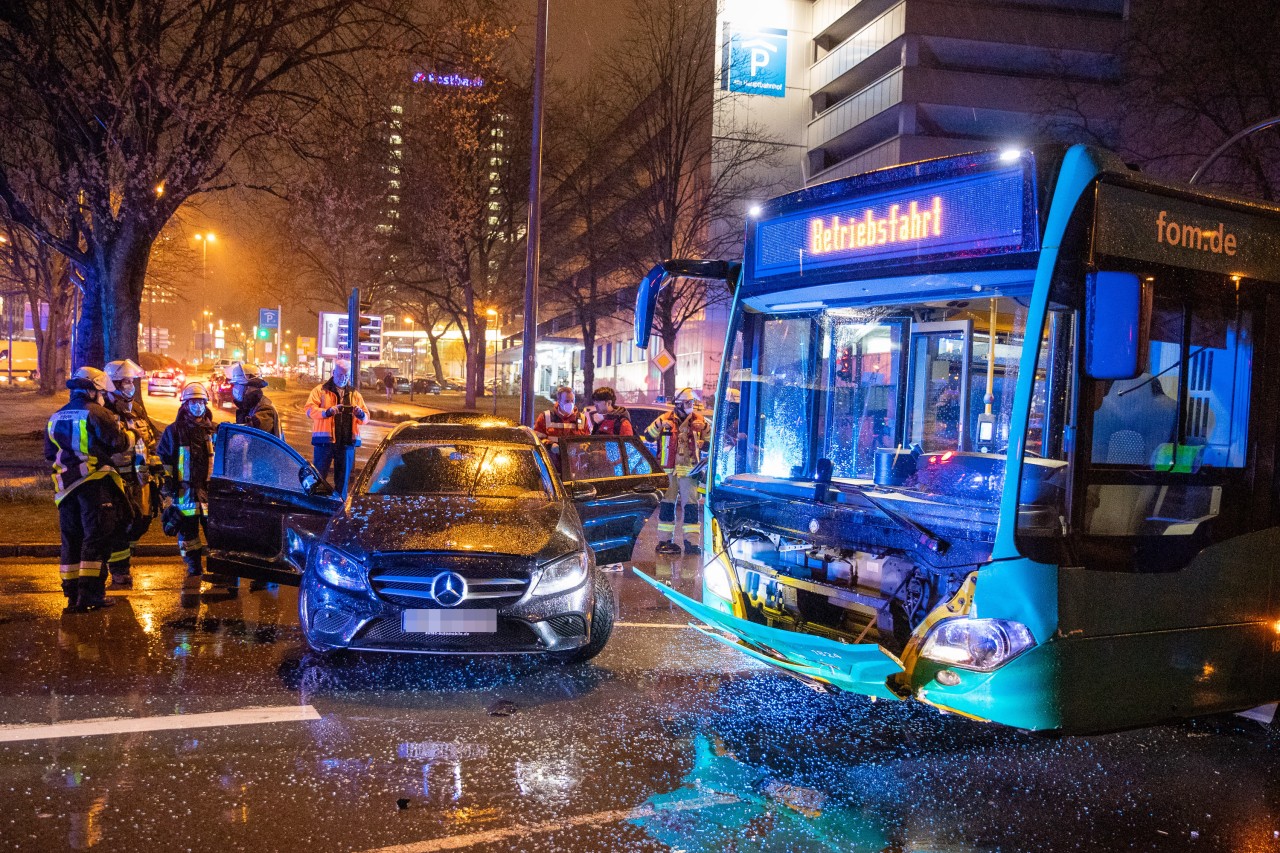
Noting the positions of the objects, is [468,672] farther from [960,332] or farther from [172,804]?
[960,332]

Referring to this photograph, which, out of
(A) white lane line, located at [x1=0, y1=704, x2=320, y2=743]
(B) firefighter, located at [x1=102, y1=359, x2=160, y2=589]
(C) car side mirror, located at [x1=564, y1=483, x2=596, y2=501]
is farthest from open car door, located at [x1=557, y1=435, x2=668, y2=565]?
(B) firefighter, located at [x1=102, y1=359, x2=160, y2=589]

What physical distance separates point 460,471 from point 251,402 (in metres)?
3.99

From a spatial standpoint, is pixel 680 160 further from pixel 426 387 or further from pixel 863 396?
pixel 426 387

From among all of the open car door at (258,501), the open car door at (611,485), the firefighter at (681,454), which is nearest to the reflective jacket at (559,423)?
the firefighter at (681,454)

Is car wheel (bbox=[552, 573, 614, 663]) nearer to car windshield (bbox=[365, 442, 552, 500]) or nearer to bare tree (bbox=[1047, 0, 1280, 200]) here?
car windshield (bbox=[365, 442, 552, 500])

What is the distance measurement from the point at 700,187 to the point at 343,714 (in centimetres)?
2567

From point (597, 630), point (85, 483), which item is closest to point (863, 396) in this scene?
point (597, 630)

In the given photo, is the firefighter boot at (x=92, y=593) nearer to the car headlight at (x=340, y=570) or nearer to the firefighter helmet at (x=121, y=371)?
the firefighter helmet at (x=121, y=371)

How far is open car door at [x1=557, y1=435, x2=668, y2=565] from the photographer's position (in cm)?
756

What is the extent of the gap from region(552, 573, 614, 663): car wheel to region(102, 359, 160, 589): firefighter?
3.98m

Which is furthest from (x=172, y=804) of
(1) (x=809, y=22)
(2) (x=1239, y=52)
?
(1) (x=809, y=22)

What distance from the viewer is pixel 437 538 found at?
18.8 feet

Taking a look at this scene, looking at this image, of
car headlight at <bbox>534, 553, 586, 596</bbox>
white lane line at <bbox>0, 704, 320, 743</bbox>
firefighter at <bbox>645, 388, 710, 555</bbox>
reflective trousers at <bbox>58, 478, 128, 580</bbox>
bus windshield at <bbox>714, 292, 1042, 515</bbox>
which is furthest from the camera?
firefighter at <bbox>645, 388, 710, 555</bbox>

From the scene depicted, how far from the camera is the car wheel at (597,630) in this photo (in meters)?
6.05
